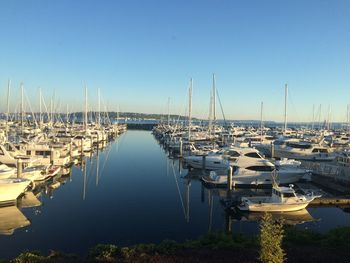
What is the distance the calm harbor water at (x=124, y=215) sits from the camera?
19984mm

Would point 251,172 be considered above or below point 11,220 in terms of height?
above

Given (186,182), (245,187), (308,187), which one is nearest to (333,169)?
(308,187)

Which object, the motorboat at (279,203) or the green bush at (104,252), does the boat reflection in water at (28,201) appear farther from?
the green bush at (104,252)

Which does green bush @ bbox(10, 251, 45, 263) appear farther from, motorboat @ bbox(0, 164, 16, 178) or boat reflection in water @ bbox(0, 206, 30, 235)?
motorboat @ bbox(0, 164, 16, 178)

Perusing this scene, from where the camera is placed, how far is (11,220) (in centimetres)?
2252

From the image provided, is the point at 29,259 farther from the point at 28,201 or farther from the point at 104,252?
the point at 28,201

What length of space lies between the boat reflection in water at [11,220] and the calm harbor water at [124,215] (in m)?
0.23

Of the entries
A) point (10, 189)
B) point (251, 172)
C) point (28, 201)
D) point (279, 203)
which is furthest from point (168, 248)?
point (251, 172)

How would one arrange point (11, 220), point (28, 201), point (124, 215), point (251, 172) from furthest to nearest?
point (251, 172) < point (28, 201) < point (124, 215) < point (11, 220)

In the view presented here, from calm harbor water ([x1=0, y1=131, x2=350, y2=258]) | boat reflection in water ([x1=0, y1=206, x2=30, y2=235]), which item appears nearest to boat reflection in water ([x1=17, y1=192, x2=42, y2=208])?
calm harbor water ([x1=0, y1=131, x2=350, y2=258])

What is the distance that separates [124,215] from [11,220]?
7.18 m

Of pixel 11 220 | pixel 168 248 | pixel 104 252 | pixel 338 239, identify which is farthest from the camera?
pixel 11 220

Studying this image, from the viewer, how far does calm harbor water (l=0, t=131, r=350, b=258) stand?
19984 mm

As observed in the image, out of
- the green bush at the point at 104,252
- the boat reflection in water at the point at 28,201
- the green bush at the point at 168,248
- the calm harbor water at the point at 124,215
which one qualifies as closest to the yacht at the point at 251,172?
the calm harbor water at the point at 124,215
